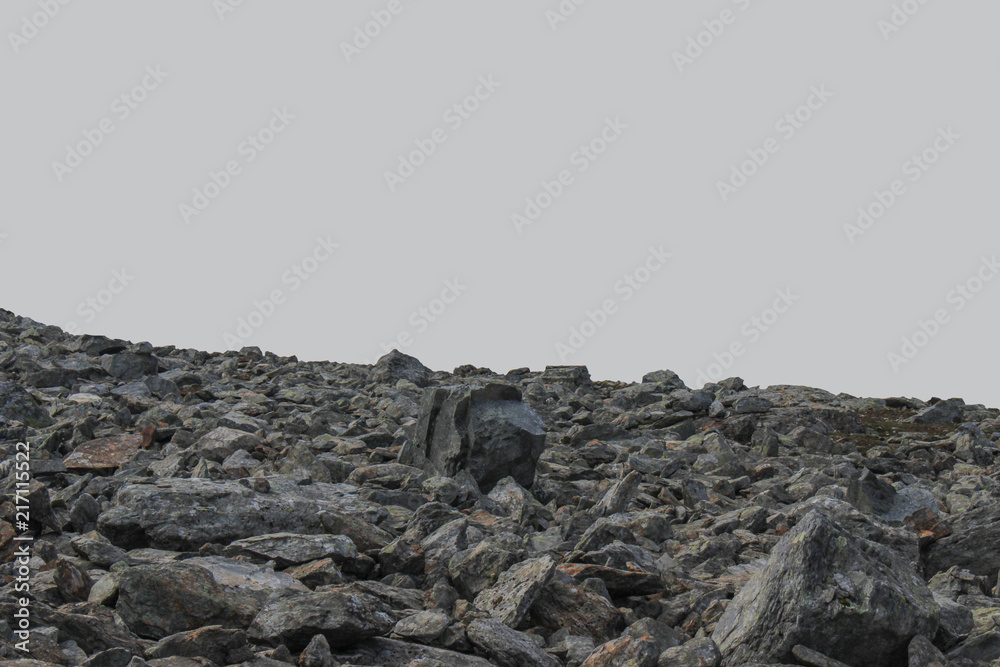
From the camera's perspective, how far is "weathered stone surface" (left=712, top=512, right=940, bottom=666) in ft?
23.3

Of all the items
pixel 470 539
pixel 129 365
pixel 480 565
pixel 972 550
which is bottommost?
pixel 480 565

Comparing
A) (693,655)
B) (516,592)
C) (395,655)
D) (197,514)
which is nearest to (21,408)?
(197,514)

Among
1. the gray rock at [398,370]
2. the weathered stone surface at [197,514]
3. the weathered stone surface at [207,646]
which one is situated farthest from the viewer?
the gray rock at [398,370]

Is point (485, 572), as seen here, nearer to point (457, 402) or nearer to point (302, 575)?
point (302, 575)

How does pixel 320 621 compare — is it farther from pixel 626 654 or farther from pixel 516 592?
pixel 626 654

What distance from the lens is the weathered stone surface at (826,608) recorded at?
710 centimetres

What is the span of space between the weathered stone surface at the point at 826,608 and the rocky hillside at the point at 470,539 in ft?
0.07

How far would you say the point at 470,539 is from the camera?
404 inches

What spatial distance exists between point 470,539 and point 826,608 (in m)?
4.61

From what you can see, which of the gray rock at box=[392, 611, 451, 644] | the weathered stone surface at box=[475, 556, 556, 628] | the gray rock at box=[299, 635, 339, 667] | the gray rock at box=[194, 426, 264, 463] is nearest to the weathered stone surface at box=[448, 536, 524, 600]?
the weathered stone surface at box=[475, 556, 556, 628]

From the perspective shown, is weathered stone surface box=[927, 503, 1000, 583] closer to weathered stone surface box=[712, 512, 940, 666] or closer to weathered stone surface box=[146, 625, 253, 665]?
weathered stone surface box=[712, 512, 940, 666]

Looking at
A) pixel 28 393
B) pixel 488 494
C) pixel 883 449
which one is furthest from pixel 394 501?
pixel 883 449

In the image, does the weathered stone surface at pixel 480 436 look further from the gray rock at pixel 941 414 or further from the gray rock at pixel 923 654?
the gray rock at pixel 941 414

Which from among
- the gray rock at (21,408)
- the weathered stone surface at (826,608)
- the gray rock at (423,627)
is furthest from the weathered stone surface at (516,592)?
the gray rock at (21,408)
